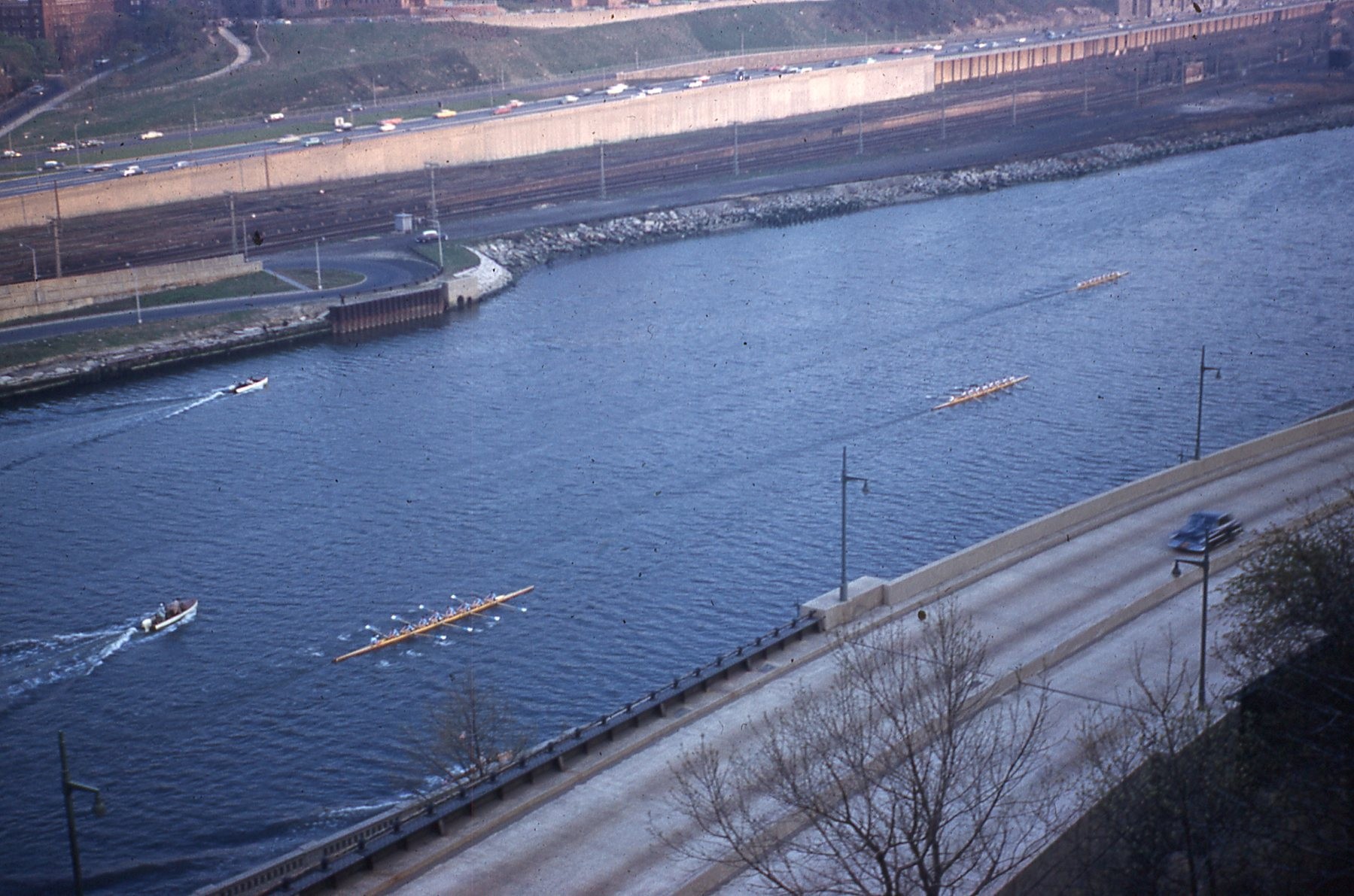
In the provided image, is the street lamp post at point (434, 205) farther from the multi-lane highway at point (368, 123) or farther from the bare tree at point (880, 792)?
the bare tree at point (880, 792)

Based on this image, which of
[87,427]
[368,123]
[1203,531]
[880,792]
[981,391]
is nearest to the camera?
[880,792]

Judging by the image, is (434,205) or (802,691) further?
(434,205)

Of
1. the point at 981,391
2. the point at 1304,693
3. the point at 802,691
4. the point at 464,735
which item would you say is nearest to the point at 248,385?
the point at 981,391

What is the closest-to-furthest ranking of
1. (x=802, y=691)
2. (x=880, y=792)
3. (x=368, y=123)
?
(x=880, y=792) → (x=802, y=691) → (x=368, y=123)

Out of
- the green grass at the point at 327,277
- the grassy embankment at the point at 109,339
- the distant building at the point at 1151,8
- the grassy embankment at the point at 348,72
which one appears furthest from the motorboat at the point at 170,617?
the distant building at the point at 1151,8

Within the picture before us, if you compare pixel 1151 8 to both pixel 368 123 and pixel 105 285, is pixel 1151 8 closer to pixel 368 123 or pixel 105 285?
pixel 368 123

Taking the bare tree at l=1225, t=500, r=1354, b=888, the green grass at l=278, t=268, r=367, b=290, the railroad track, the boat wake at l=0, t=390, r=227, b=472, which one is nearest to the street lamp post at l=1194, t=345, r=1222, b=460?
the bare tree at l=1225, t=500, r=1354, b=888

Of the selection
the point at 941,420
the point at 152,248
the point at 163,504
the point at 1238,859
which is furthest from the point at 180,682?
the point at 152,248
